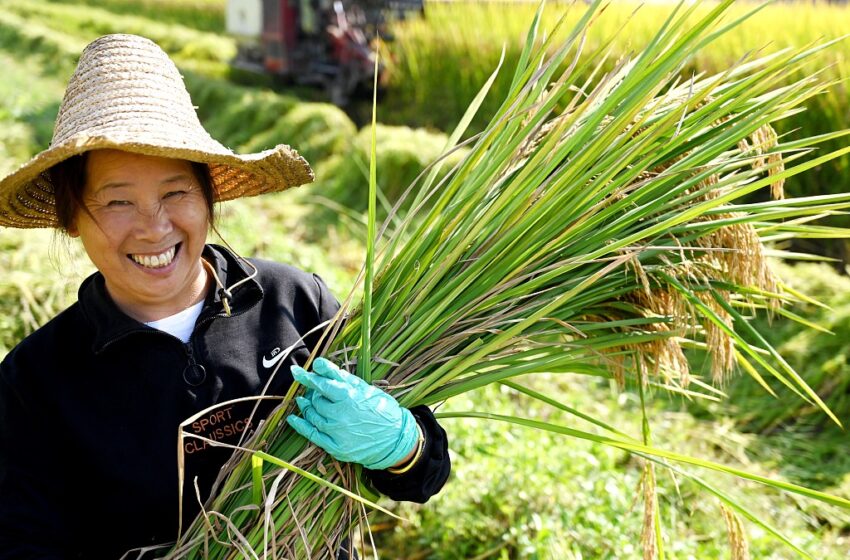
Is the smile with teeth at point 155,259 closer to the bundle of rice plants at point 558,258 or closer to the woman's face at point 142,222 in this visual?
the woman's face at point 142,222

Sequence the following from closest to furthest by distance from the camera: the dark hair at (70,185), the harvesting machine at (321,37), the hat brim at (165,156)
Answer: the hat brim at (165,156)
the dark hair at (70,185)
the harvesting machine at (321,37)

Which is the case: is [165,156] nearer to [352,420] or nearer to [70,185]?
[70,185]

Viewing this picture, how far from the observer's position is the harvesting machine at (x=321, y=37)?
8289 millimetres

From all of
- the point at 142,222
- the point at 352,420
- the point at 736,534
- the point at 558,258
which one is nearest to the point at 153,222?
the point at 142,222

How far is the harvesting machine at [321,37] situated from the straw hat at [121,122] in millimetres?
6894

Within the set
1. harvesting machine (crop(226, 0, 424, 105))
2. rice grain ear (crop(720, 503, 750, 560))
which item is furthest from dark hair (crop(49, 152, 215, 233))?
harvesting machine (crop(226, 0, 424, 105))

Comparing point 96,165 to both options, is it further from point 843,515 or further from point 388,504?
point 843,515

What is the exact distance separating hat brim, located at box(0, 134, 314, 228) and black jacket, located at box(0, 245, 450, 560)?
155mm

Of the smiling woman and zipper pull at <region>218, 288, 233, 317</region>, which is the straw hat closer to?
the smiling woman

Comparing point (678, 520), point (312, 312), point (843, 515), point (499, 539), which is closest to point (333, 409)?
point (312, 312)

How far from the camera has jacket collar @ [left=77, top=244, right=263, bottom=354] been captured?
1252 mm

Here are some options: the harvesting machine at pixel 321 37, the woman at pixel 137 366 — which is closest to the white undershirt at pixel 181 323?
the woman at pixel 137 366

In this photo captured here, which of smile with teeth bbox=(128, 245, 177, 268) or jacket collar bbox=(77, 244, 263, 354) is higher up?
smile with teeth bbox=(128, 245, 177, 268)

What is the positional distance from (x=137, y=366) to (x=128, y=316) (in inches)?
3.0
